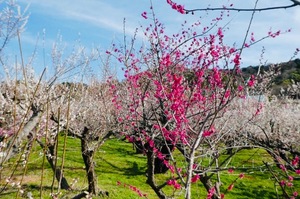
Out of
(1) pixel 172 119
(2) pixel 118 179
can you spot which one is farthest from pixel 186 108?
(2) pixel 118 179

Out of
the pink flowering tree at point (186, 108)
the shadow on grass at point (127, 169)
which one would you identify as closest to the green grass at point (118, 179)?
the shadow on grass at point (127, 169)

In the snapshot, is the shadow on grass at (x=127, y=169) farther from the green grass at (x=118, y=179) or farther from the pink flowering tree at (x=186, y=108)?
the pink flowering tree at (x=186, y=108)

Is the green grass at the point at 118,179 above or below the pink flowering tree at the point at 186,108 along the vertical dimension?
below

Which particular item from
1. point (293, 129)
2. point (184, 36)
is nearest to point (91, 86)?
point (293, 129)

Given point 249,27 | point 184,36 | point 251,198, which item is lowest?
point 251,198

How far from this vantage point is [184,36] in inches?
477

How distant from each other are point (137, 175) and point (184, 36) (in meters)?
10.1

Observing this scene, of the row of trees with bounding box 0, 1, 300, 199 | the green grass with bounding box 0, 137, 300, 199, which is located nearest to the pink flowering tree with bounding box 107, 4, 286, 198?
the row of trees with bounding box 0, 1, 300, 199

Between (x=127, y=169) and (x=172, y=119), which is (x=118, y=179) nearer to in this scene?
(x=127, y=169)

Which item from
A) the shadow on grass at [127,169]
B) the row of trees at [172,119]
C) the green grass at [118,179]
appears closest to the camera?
the row of trees at [172,119]

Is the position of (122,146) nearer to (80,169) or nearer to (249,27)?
(80,169)

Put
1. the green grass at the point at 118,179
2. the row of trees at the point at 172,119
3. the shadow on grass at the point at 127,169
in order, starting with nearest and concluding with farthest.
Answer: the row of trees at the point at 172,119, the green grass at the point at 118,179, the shadow on grass at the point at 127,169

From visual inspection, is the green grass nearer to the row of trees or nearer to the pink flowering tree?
the row of trees

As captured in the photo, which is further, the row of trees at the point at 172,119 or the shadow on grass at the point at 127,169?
the shadow on grass at the point at 127,169
